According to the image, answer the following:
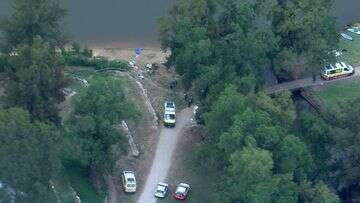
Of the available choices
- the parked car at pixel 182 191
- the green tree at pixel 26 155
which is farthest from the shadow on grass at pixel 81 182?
the green tree at pixel 26 155

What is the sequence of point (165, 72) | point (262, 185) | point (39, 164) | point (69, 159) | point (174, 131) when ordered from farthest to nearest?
point (165, 72) → point (174, 131) → point (69, 159) → point (262, 185) → point (39, 164)

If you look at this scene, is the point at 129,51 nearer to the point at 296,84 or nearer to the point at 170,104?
the point at 170,104

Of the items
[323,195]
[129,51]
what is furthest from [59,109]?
[323,195]

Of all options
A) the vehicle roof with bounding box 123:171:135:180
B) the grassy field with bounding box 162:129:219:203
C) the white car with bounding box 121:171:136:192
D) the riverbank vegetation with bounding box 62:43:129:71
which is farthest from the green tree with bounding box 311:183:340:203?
the riverbank vegetation with bounding box 62:43:129:71

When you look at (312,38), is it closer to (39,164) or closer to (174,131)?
(174,131)

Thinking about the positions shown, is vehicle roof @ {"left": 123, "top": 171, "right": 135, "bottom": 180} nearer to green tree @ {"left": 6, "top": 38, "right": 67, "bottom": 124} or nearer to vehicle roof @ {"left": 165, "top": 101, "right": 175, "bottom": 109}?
green tree @ {"left": 6, "top": 38, "right": 67, "bottom": 124}

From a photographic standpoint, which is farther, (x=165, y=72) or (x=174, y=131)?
(x=165, y=72)

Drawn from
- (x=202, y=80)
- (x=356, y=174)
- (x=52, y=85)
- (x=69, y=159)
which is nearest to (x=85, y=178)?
(x=69, y=159)
